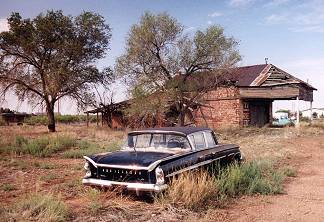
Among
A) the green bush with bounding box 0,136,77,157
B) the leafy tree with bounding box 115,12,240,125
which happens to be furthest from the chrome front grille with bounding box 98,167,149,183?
the leafy tree with bounding box 115,12,240,125

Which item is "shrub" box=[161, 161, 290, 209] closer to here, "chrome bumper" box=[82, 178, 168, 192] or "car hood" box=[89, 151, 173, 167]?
"chrome bumper" box=[82, 178, 168, 192]

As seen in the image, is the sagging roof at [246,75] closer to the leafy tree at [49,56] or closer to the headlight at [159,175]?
the leafy tree at [49,56]

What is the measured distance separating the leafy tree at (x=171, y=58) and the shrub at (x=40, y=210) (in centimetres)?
2018

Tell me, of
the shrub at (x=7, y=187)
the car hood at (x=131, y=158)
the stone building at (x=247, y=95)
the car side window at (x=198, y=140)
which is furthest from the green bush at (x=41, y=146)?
the stone building at (x=247, y=95)

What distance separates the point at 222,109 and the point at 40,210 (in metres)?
26.9

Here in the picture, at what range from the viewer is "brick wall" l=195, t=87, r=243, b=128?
31.5m

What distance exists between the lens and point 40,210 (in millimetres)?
6547

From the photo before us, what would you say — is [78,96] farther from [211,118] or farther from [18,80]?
[211,118]

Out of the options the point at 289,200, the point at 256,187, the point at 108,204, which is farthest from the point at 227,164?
the point at 108,204

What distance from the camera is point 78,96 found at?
3500cm

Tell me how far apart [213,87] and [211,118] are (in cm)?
501

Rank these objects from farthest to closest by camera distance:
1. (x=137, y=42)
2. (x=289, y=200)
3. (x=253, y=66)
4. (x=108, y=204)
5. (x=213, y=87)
→ (x=253, y=66)
(x=213, y=87)
(x=137, y=42)
(x=289, y=200)
(x=108, y=204)

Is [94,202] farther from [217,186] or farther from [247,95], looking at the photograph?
[247,95]

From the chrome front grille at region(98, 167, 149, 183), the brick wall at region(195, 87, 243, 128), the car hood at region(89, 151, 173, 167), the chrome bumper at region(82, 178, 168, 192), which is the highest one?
the brick wall at region(195, 87, 243, 128)
